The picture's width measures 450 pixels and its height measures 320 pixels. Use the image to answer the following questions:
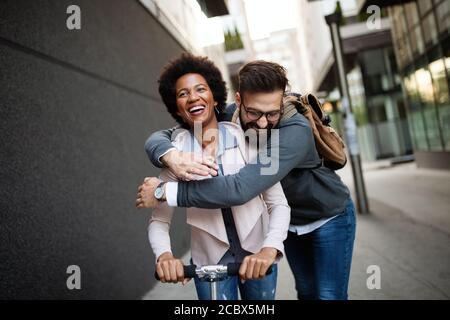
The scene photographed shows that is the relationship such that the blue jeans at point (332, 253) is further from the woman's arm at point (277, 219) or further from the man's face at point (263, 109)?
the man's face at point (263, 109)

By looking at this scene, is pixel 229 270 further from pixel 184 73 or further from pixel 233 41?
pixel 233 41

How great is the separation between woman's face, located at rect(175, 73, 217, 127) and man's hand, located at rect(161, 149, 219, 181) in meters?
0.28

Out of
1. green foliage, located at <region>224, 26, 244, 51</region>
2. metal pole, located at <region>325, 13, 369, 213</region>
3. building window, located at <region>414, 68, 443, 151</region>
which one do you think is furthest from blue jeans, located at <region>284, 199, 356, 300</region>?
green foliage, located at <region>224, 26, 244, 51</region>

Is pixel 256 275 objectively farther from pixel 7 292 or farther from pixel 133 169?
pixel 133 169

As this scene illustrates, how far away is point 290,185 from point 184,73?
797 millimetres

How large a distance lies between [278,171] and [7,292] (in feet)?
6.04

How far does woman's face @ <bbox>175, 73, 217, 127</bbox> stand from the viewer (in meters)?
1.80

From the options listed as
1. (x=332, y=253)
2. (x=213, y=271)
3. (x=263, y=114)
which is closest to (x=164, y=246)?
(x=213, y=271)

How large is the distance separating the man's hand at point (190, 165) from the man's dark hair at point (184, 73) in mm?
453

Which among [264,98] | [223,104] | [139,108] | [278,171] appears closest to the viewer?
[278,171]

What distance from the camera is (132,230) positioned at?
4.25 metres

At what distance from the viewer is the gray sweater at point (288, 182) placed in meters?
Result: 1.53

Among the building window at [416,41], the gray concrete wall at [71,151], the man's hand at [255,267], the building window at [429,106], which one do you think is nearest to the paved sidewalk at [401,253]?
the gray concrete wall at [71,151]
